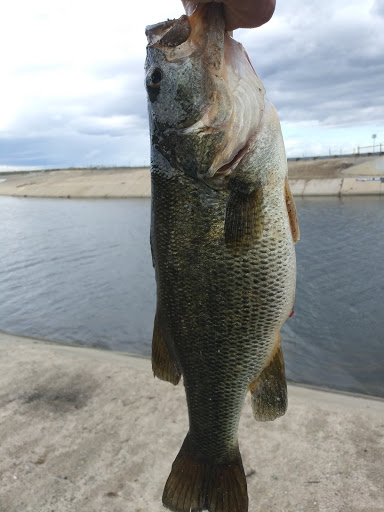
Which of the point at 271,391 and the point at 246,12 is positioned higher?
the point at 246,12

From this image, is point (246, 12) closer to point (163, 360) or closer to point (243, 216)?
point (243, 216)

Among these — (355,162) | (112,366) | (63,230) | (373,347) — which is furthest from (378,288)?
(355,162)

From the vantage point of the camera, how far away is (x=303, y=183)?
36875mm

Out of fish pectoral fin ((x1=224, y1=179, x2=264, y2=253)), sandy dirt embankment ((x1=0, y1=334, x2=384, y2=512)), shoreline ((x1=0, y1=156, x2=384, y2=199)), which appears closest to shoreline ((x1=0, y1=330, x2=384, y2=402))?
sandy dirt embankment ((x1=0, y1=334, x2=384, y2=512))

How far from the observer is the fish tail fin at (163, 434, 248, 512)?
7.31 ft

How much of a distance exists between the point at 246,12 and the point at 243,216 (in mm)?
816

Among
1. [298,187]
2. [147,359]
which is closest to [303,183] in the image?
[298,187]

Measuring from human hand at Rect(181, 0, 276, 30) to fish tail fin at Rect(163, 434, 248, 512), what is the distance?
6.67 feet

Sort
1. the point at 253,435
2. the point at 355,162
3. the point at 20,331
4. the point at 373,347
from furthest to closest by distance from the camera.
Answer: the point at 355,162 < the point at 20,331 < the point at 373,347 < the point at 253,435

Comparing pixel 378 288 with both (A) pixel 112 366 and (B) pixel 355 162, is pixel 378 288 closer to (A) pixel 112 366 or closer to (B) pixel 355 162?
(A) pixel 112 366

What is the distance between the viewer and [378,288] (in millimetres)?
10383

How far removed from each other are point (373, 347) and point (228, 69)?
269 inches

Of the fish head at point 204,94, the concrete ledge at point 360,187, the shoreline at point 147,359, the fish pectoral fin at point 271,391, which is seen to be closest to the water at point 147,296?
the shoreline at point 147,359

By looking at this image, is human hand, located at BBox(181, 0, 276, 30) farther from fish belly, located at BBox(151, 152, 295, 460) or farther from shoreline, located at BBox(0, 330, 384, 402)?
A: shoreline, located at BBox(0, 330, 384, 402)
